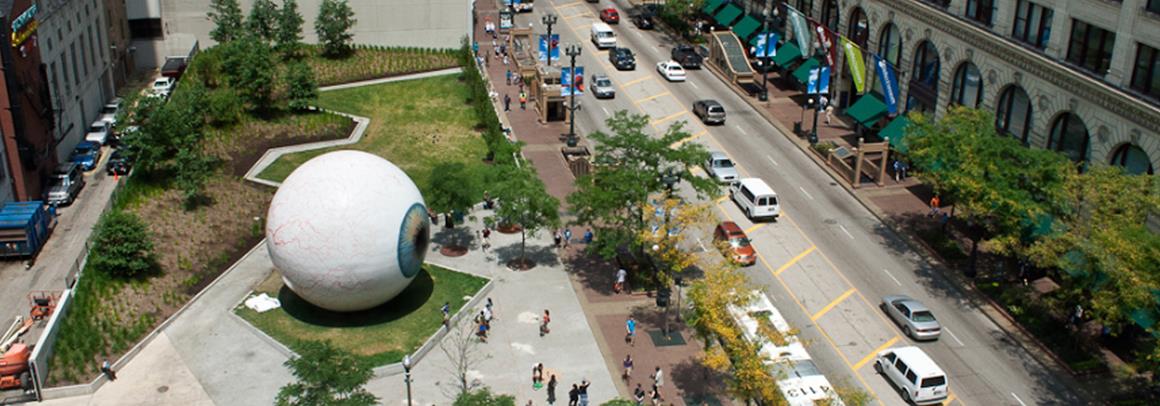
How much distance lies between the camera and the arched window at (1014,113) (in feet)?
181

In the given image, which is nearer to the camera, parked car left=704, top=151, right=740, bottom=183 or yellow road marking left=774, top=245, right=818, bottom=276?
yellow road marking left=774, top=245, right=818, bottom=276

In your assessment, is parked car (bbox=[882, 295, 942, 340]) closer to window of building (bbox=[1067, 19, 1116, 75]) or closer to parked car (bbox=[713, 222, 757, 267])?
parked car (bbox=[713, 222, 757, 267])

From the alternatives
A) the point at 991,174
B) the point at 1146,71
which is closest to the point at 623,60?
the point at 991,174

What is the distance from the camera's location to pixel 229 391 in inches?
1582

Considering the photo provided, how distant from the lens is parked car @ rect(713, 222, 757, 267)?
168 ft

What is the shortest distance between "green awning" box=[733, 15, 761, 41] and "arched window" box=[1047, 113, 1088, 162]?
37.5 m

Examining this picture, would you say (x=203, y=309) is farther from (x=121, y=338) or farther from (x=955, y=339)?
(x=955, y=339)

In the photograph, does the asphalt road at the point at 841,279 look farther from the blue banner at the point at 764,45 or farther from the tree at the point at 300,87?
the tree at the point at 300,87

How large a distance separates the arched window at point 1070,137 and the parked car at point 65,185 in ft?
161

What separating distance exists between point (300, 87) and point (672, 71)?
27275mm

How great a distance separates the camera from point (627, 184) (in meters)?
47.1

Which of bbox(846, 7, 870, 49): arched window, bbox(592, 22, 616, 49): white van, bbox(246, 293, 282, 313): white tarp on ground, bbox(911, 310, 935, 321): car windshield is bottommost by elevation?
bbox(246, 293, 282, 313): white tarp on ground

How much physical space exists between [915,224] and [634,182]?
17.6m

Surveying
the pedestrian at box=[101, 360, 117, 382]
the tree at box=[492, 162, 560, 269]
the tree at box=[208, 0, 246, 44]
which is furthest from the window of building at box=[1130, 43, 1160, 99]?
the tree at box=[208, 0, 246, 44]
